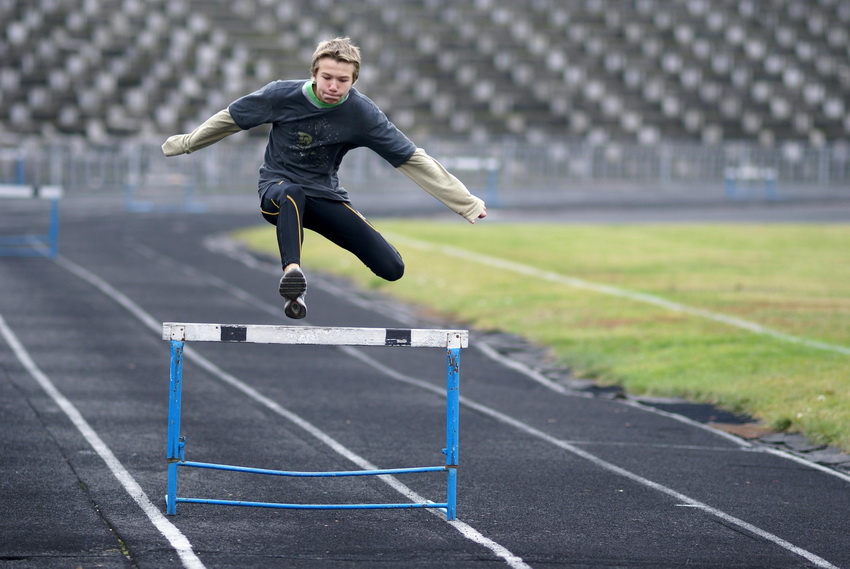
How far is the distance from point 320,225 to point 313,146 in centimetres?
50

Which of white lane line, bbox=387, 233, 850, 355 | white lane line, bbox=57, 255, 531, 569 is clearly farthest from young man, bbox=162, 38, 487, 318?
white lane line, bbox=387, 233, 850, 355

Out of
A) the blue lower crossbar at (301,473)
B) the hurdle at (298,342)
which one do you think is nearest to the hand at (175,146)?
the hurdle at (298,342)

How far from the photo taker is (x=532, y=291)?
693 inches

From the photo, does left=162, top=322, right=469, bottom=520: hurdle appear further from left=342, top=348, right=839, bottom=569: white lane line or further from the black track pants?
left=342, top=348, right=839, bottom=569: white lane line

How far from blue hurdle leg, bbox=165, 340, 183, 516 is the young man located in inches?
25.1

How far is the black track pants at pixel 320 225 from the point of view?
6.58m

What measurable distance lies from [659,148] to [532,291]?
23.9 m

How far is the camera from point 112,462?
7.97 m

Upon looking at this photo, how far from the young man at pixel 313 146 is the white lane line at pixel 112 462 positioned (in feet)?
4.31

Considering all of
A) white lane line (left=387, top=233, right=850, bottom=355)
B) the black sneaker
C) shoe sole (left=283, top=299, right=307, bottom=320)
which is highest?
the black sneaker

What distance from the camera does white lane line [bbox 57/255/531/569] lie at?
6211mm

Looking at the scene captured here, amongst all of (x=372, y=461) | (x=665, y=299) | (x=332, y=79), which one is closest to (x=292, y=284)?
(x=332, y=79)

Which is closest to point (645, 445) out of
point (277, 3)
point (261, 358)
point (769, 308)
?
point (261, 358)

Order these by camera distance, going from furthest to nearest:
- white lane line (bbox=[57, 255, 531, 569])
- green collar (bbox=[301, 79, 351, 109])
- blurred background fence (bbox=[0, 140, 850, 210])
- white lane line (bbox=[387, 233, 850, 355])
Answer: blurred background fence (bbox=[0, 140, 850, 210]) < white lane line (bbox=[387, 233, 850, 355]) < green collar (bbox=[301, 79, 351, 109]) < white lane line (bbox=[57, 255, 531, 569])
